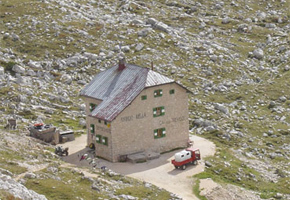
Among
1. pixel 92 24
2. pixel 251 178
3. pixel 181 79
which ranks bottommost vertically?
pixel 251 178

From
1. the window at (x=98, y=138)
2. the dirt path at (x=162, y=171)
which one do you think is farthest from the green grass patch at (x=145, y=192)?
the window at (x=98, y=138)

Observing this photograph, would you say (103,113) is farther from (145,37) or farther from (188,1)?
(188,1)

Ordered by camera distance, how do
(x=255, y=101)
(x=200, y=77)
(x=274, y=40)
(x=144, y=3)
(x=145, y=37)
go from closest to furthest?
(x=255, y=101) < (x=200, y=77) < (x=145, y=37) < (x=274, y=40) < (x=144, y=3)

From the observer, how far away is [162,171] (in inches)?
2469

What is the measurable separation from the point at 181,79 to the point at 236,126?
17036 millimetres

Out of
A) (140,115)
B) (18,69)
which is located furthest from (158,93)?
(18,69)

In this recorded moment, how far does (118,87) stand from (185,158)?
1010 centimetres

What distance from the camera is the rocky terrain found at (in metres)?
73.1

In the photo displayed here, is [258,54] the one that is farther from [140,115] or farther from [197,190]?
[197,190]

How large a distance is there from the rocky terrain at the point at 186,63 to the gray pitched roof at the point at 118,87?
11.7ft

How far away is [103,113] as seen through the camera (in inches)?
2574

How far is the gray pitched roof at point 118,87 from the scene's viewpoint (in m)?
65.4

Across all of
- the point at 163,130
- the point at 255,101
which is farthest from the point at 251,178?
the point at 255,101

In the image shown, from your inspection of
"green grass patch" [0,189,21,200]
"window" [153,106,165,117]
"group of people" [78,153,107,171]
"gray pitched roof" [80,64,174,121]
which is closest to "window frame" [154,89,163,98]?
"gray pitched roof" [80,64,174,121]
